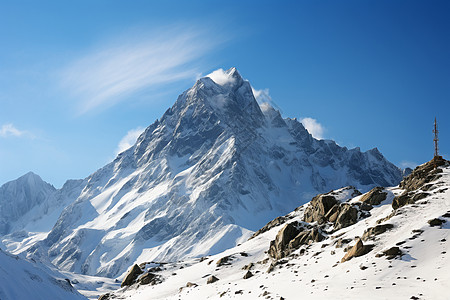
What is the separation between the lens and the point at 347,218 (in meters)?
75.5

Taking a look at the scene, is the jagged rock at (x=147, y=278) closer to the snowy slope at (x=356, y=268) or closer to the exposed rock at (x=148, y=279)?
the exposed rock at (x=148, y=279)

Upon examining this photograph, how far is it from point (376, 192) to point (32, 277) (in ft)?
215

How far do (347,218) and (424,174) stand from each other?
49.1 ft

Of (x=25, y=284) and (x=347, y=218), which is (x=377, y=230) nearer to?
(x=347, y=218)

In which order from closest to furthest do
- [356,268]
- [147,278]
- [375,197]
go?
[356,268]
[375,197]
[147,278]

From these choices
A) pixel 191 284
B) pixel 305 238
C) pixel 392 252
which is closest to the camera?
pixel 392 252

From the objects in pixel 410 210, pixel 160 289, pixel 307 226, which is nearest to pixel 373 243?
pixel 410 210

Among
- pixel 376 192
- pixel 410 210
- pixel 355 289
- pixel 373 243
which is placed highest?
pixel 376 192

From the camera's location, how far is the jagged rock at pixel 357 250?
5419 cm

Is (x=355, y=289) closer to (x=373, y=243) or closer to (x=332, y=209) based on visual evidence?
(x=373, y=243)

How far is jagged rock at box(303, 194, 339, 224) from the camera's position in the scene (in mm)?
84625

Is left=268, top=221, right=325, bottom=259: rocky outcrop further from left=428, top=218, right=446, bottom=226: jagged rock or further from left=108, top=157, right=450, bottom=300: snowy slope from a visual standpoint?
left=428, top=218, right=446, bottom=226: jagged rock

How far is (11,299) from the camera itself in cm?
8025

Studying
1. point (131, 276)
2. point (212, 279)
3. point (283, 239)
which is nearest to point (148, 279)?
point (131, 276)
